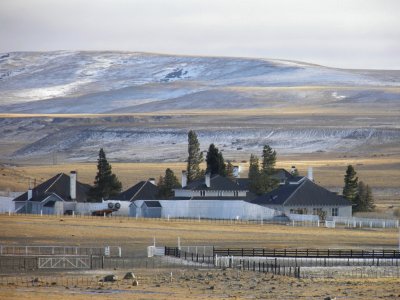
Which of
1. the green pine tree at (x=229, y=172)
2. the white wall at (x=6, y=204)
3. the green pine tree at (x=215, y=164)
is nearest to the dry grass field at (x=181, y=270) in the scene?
the white wall at (x=6, y=204)

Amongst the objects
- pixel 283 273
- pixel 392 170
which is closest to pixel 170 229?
pixel 283 273

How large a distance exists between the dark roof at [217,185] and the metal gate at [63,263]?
40.8 meters

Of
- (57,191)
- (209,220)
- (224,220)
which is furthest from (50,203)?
(224,220)

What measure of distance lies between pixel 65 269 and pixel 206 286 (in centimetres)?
811

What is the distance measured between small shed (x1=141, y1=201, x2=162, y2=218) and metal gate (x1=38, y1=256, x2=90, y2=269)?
36710 millimetres

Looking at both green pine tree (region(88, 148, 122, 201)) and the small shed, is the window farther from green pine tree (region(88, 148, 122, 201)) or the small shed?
green pine tree (region(88, 148, 122, 201))

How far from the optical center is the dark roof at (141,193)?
100 meters

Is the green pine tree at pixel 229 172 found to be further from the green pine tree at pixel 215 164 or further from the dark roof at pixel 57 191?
the dark roof at pixel 57 191

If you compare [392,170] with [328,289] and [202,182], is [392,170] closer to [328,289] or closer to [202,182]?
[202,182]

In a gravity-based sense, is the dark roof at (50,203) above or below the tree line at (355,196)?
below

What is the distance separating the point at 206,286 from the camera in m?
51.1

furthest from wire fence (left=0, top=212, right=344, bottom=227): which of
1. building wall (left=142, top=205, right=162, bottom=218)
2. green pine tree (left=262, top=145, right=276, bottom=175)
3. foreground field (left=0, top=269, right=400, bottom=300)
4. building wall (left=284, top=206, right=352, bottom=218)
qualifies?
foreground field (left=0, top=269, right=400, bottom=300)

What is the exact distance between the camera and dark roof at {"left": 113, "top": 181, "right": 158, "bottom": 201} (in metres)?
100

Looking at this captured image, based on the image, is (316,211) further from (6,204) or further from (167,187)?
(6,204)
